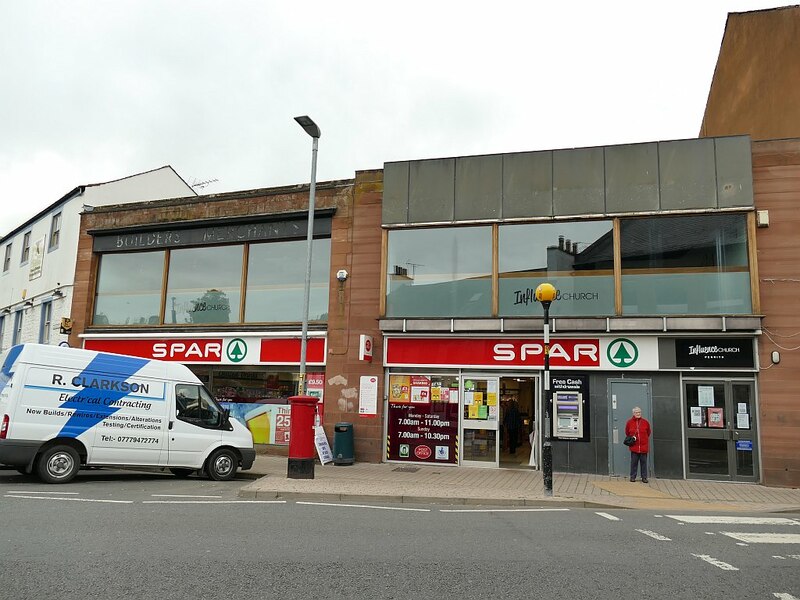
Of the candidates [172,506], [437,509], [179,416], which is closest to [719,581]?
[437,509]

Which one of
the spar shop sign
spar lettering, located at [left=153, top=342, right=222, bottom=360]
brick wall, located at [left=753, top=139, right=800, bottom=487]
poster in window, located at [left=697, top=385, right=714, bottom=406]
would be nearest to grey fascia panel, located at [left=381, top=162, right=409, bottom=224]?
the spar shop sign

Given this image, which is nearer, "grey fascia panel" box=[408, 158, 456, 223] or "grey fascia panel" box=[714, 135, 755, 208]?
"grey fascia panel" box=[714, 135, 755, 208]

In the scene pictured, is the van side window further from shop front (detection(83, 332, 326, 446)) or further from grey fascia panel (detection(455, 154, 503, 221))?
grey fascia panel (detection(455, 154, 503, 221))

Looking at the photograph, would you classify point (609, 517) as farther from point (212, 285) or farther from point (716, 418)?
point (212, 285)

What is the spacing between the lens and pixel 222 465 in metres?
12.9

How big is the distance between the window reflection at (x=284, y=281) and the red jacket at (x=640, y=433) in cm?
795

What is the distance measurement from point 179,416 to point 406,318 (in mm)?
5726

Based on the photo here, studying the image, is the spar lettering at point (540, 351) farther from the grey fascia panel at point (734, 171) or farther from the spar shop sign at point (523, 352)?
the grey fascia panel at point (734, 171)

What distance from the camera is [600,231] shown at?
14.8 m

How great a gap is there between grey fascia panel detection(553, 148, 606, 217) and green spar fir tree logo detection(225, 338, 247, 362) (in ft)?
29.2

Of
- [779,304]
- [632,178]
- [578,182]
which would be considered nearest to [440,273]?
[578,182]

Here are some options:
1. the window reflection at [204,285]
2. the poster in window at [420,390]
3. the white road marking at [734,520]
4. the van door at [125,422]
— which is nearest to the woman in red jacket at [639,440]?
the white road marking at [734,520]

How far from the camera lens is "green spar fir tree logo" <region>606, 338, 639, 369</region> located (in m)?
14.1

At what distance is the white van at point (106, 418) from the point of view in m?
10.9
